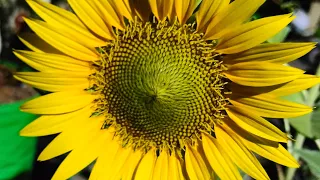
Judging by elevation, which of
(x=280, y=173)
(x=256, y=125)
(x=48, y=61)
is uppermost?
(x=48, y=61)

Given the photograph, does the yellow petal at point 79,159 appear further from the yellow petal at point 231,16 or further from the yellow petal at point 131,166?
the yellow petal at point 231,16

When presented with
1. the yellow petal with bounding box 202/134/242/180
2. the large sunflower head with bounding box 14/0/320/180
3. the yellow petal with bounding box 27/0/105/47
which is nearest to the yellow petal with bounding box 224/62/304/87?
the large sunflower head with bounding box 14/0/320/180

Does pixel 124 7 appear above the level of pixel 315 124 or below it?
above

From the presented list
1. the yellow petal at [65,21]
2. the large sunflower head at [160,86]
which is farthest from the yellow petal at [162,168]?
the yellow petal at [65,21]

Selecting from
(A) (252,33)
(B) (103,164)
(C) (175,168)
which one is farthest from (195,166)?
(A) (252,33)

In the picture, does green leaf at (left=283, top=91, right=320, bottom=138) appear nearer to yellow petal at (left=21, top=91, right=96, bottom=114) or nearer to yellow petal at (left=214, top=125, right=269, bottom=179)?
yellow petal at (left=214, top=125, right=269, bottom=179)

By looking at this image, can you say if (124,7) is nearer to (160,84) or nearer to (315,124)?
(160,84)
